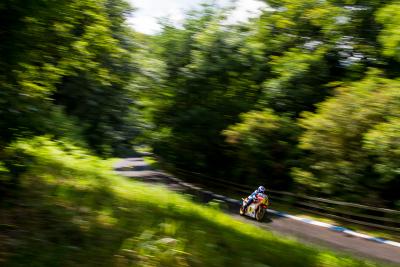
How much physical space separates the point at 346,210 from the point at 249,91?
28.8 ft

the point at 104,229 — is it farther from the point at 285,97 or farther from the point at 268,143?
the point at 285,97

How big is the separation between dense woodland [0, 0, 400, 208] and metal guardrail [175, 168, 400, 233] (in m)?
0.42

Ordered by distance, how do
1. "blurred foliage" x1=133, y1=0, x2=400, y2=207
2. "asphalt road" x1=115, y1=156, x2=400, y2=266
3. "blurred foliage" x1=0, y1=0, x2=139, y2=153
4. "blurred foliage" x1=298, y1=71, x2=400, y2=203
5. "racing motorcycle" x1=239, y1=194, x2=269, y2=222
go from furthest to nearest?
"blurred foliage" x1=133, y1=0, x2=400, y2=207
"racing motorcycle" x1=239, y1=194, x2=269, y2=222
"blurred foliage" x1=298, y1=71, x2=400, y2=203
"asphalt road" x1=115, y1=156, x2=400, y2=266
"blurred foliage" x1=0, y1=0, x2=139, y2=153

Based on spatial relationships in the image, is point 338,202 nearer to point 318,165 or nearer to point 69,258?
point 318,165

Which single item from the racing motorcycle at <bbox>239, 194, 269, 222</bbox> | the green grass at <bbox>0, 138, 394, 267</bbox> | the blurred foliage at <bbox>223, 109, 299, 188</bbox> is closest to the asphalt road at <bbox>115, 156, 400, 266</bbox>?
the racing motorcycle at <bbox>239, 194, 269, 222</bbox>

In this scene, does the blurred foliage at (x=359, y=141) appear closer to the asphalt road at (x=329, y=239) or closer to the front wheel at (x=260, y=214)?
the asphalt road at (x=329, y=239)

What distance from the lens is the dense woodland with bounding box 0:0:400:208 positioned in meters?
13.1

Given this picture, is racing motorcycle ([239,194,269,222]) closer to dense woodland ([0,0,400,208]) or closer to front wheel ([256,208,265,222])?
front wheel ([256,208,265,222])

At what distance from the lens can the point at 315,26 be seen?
68.5ft

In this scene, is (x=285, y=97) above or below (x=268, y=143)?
above

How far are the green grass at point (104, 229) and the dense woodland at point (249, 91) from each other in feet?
3.01

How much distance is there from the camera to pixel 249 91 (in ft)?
73.9

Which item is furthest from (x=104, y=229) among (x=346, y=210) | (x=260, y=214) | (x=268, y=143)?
(x=268, y=143)

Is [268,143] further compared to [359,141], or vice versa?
[268,143]
